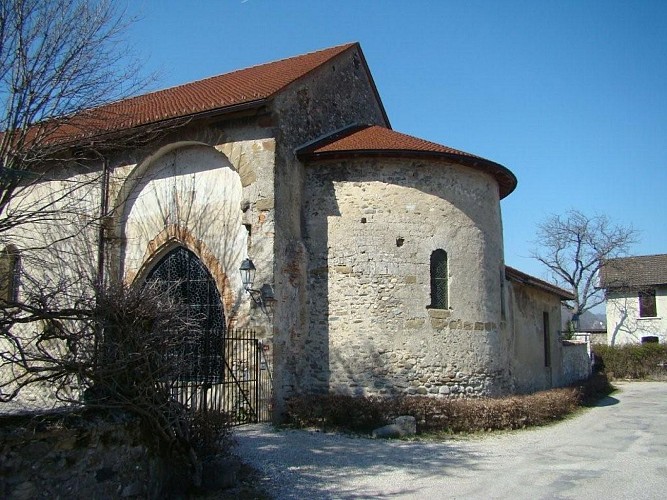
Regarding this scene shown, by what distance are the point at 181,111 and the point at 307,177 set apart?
3.18 m

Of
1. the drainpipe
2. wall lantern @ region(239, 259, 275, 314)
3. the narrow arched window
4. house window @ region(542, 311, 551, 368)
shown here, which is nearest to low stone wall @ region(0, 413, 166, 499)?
wall lantern @ region(239, 259, 275, 314)

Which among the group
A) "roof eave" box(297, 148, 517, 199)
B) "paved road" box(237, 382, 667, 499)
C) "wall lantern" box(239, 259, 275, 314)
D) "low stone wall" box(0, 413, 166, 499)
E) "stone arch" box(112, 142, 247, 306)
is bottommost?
"paved road" box(237, 382, 667, 499)

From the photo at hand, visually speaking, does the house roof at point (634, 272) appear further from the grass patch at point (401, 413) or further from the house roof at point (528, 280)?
the grass patch at point (401, 413)

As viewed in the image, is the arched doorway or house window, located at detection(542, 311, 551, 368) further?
house window, located at detection(542, 311, 551, 368)

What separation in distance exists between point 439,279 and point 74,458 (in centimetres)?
925

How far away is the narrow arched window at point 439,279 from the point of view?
13305 millimetres

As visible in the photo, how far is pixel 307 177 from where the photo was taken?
13773 mm

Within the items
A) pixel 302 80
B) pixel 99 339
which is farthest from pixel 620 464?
pixel 302 80

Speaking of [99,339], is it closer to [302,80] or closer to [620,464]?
[620,464]

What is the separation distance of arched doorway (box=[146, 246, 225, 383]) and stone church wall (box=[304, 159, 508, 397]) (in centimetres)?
202

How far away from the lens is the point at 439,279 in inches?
528

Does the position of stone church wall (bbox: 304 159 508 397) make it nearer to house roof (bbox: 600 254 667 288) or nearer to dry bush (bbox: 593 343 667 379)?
dry bush (bbox: 593 343 667 379)

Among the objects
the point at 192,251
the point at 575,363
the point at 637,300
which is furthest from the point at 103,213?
the point at 637,300

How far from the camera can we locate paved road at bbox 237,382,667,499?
288 inches
